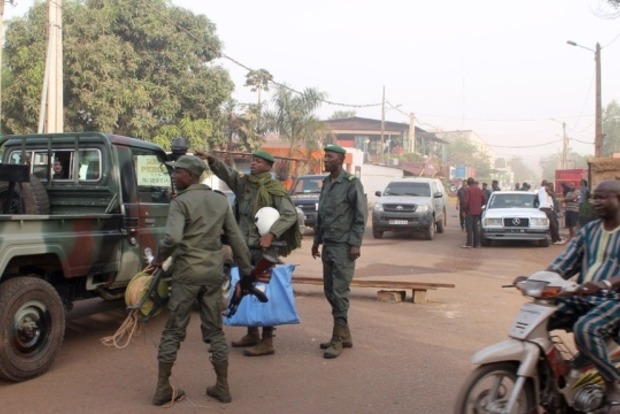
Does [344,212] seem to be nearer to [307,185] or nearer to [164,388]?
[164,388]

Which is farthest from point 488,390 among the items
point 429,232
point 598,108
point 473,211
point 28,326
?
point 598,108

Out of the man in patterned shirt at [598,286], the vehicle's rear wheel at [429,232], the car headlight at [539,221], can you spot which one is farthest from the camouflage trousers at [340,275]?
the vehicle's rear wheel at [429,232]

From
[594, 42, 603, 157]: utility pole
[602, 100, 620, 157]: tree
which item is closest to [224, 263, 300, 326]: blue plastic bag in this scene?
[594, 42, 603, 157]: utility pole

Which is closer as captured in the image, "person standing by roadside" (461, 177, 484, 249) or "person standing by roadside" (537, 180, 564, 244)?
"person standing by roadside" (461, 177, 484, 249)

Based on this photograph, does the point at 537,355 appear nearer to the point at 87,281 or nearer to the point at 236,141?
the point at 87,281

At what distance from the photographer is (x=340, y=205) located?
593cm

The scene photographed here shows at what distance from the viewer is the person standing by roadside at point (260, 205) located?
5637mm

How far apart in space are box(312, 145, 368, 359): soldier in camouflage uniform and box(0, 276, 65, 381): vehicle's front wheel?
2.38 meters

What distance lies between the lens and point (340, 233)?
5.88 m

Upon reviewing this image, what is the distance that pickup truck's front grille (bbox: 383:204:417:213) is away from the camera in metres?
17.4

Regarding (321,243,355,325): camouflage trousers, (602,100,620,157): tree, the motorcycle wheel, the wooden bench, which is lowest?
the wooden bench

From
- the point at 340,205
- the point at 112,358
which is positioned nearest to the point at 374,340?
the point at 340,205

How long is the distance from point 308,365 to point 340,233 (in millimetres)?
1235

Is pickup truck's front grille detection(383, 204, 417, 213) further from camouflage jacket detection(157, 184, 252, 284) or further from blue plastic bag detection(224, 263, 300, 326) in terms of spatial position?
camouflage jacket detection(157, 184, 252, 284)
